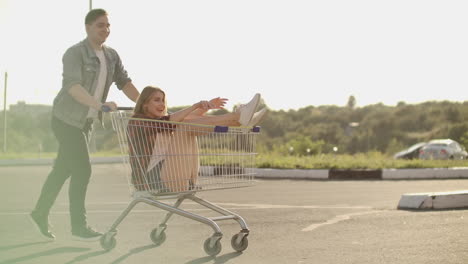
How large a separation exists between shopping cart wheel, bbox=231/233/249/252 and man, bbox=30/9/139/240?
3.72 ft

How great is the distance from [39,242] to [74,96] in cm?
137

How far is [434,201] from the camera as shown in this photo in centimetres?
913

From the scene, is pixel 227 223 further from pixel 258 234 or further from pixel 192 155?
pixel 192 155

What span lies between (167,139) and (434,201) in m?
4.40

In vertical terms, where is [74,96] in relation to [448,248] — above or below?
above

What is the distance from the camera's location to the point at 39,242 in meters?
6.57

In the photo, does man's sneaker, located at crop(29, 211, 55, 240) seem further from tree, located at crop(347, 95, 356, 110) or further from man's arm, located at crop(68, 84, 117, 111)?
tree, located at crop(347, 95, 356, 110)

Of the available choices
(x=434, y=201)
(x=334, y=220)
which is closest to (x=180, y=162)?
(x=334, y=220)

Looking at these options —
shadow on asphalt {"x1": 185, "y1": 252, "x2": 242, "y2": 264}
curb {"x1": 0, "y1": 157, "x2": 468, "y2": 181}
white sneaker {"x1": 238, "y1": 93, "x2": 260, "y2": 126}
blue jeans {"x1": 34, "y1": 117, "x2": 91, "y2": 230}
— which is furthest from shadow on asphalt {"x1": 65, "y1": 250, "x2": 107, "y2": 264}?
curb {"x1": 0, "y1": 157, "x2": 468, "y2": 181}

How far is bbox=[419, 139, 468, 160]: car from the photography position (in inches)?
1172

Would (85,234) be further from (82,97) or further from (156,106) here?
(156,106)

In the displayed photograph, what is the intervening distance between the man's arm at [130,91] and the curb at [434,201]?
4.03 m

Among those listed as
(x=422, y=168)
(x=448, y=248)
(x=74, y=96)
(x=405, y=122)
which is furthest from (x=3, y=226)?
(x=405, y=122)

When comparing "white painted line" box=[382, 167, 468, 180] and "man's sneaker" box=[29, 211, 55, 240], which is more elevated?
"white painted line" box=[382, 167, 468, 180]
